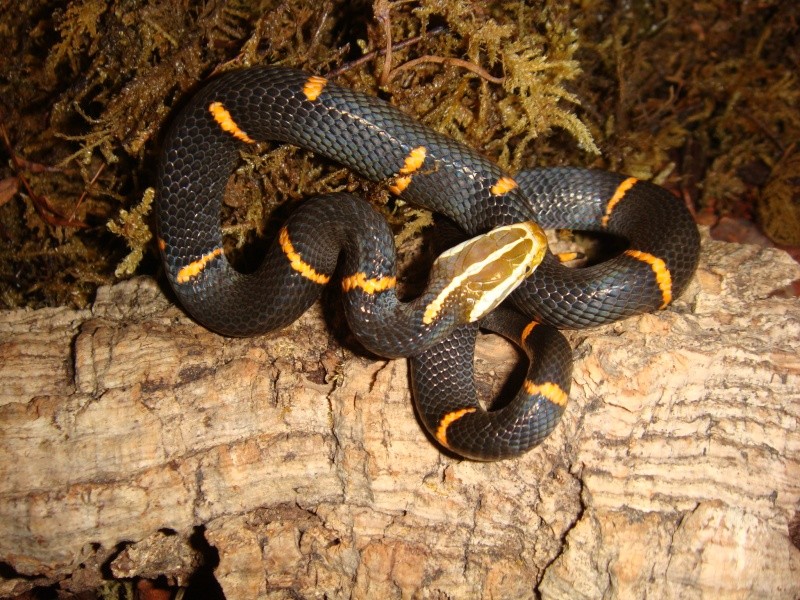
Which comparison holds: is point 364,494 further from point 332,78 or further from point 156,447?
point 332,78

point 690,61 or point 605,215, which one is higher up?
point 690,61

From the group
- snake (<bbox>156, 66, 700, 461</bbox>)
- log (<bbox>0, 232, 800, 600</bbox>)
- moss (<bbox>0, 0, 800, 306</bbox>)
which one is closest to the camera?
log (<bbox>0, 232, 800, 600</bbox>)

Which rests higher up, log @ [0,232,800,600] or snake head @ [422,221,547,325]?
snake head @ [422,221,547,325]

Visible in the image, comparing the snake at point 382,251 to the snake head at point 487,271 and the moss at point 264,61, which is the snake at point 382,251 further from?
the moss at point 264,61

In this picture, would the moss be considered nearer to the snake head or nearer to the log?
the snake head

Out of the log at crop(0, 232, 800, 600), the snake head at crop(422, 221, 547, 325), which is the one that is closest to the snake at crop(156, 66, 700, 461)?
the snake head at crop(422, 221, 547, 325)

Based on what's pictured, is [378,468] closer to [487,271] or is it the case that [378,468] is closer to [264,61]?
[487,271]

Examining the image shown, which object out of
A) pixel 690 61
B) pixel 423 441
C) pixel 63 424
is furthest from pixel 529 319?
pixel 690 61
